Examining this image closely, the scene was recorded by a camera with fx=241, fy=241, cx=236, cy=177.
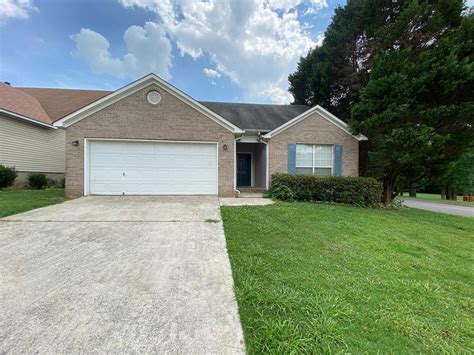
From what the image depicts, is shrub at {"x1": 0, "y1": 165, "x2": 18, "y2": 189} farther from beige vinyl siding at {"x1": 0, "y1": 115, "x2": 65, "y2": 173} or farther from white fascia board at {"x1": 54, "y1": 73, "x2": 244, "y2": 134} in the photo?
white fascia board at {"x1": 54, "y1": 73, "x2": 244, "y2": 134}

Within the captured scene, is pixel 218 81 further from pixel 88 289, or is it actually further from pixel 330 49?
pixel 88 289

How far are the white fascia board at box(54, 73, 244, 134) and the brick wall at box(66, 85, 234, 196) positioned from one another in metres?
0.15

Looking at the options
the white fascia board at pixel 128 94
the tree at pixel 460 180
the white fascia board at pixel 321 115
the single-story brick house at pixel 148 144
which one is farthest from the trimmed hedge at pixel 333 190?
the tree at pixel 460 180

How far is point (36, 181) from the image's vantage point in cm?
1312

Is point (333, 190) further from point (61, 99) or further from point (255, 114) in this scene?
point (61, 99)

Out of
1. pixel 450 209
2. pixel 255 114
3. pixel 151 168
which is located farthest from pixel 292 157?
pixel 450 209

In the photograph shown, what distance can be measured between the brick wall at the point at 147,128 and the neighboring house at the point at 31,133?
412 cm

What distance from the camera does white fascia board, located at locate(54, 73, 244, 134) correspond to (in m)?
9.70

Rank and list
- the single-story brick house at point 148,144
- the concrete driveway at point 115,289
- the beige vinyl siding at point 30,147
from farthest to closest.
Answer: the beige vinyl siding at point 30,147, the single-story brick house at point 148,144, the concrete driveway at point 115,289

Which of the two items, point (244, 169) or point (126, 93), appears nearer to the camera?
point (126, 93)

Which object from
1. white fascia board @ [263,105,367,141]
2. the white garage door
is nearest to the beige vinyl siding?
the white garage door

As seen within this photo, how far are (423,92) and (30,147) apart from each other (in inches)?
782

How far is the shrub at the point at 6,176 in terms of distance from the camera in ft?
37.6

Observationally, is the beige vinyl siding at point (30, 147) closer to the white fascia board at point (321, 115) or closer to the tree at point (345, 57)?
the white fascia board at point (321, 115)
